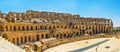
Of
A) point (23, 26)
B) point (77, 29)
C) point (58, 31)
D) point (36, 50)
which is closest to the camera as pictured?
A: point (36, 50)

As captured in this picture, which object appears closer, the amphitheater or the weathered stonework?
the amphitheater

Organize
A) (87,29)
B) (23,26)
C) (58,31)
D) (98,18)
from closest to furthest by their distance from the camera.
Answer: (23,26) → (58,31) → (87,29) → (98,18)

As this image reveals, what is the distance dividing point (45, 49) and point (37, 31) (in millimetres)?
8775

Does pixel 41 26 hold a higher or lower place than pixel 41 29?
higher

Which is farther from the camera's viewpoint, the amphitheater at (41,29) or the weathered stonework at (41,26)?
the weathered stonework at (41,26)

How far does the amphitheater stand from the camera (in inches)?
1371

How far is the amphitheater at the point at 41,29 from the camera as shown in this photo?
34812 millimetres

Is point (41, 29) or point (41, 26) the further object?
point (41, 26)

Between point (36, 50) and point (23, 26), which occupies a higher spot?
point (23, 26)

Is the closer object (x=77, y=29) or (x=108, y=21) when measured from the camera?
(x=77, y=29)

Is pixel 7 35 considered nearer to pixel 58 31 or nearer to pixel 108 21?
pixel 58 31

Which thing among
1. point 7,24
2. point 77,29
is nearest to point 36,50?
point 7,24

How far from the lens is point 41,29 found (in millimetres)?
47719

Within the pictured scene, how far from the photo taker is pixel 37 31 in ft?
143
